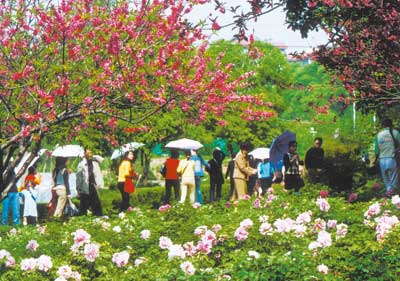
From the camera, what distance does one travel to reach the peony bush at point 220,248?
6.49 m

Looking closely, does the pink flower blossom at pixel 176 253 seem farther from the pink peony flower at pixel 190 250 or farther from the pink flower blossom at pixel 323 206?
the pink flower blossom at pixel 323 206

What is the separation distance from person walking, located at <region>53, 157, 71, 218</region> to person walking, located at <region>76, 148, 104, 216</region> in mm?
228

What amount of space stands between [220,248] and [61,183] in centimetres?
1112

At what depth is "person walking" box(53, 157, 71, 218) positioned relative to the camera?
18.4 m

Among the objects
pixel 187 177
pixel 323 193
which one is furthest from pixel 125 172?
pixel 323 193

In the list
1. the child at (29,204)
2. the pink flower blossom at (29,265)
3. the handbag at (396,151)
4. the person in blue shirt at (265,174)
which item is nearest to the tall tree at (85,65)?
the pink flower blossom at (29,265)

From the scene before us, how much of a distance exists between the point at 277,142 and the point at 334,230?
14.8m

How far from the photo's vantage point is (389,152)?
54.0 ft

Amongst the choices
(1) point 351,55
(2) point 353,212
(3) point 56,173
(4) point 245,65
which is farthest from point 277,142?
(4) point 245,65

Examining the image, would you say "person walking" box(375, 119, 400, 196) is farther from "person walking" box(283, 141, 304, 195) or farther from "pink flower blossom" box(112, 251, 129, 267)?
"pink flower blossom" box(112, 251, 129, 267)

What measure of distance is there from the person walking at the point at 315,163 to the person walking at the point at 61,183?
4.63 meters

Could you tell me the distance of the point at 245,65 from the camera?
5422 centimetres

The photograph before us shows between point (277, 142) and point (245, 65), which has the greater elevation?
point (245, 65)

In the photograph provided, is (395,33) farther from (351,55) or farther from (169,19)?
→ (169,19)
